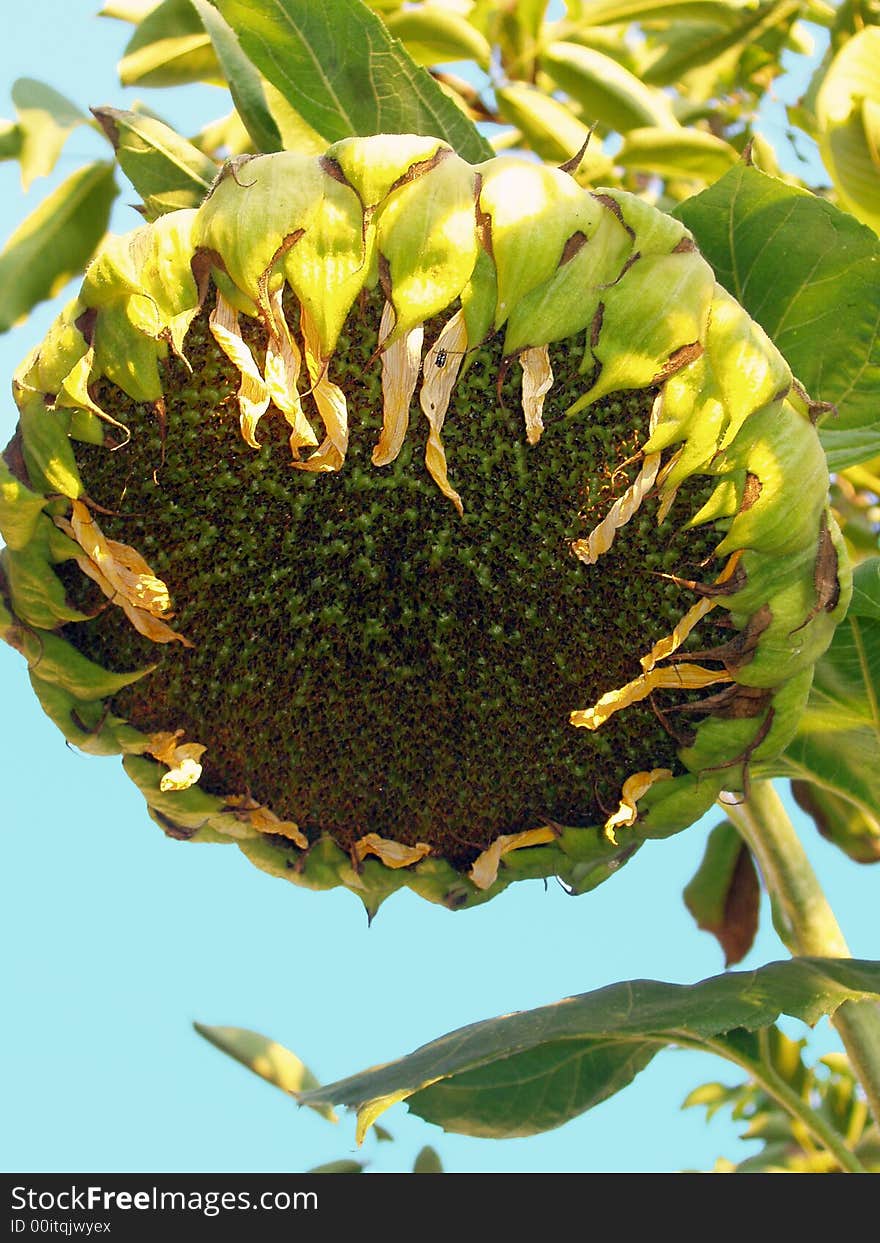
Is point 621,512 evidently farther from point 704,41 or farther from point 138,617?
point 704,41

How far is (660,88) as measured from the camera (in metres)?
3.22

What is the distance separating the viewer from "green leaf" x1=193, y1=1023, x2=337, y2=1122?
290 cm

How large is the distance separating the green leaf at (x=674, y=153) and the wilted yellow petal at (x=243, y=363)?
53.8 inches

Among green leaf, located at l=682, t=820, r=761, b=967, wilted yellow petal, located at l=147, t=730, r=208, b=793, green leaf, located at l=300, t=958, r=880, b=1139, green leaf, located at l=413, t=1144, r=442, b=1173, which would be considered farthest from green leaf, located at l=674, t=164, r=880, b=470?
green leaf, located at l=413, t=1144, r=442, b=1173

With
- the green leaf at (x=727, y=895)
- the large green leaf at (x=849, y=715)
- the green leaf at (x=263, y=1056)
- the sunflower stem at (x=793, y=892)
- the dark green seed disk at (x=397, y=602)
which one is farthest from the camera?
the green leaf at (x=727, y=895)

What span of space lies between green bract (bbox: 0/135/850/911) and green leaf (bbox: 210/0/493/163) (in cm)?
38

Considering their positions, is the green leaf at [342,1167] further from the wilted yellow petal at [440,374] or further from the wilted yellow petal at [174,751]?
the wilted yellow petal at [440,374]

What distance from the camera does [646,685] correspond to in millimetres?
1618

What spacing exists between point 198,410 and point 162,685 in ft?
1.22

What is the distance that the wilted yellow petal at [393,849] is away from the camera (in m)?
1.86

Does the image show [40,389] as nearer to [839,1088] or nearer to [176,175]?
[176,175]

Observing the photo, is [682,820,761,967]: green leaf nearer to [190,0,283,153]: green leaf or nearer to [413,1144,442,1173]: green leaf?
[413,1144,442,1173]: green leaf

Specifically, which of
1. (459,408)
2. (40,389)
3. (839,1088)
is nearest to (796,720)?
(459,408)

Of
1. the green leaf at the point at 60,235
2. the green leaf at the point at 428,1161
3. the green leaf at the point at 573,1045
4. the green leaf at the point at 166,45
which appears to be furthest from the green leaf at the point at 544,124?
the green leaf at the point at 428,1161
